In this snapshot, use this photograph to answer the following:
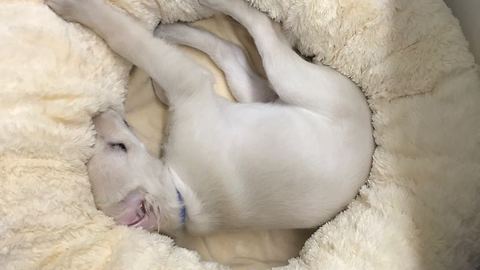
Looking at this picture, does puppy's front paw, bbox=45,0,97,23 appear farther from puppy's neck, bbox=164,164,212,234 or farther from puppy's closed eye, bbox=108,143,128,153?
puppy's neck, bbox=164,164,212,234

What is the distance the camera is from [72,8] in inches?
72.1

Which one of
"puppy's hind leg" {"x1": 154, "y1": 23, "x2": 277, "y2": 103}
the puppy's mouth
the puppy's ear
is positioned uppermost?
"puppy's hind leg" {"x1": 154, "y1": 23, "x2": 277, "y2": 103}

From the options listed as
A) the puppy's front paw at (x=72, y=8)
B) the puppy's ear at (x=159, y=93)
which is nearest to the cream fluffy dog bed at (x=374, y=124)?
the puppy's front paw at (x=72, y=8)

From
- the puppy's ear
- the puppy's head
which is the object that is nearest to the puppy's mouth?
the puppy's head

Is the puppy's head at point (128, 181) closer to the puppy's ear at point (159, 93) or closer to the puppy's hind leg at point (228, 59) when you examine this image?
the puppy's ear at point (159, 93)

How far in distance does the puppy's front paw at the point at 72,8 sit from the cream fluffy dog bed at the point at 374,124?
0.08ft

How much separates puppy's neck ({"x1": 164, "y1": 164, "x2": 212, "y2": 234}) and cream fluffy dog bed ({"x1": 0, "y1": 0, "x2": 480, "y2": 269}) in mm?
88

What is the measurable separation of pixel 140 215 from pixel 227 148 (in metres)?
0.30

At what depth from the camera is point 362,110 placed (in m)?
1.92

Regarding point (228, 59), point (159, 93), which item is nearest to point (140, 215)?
point (159, 93)

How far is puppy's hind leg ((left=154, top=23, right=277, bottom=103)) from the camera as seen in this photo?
6.70ft

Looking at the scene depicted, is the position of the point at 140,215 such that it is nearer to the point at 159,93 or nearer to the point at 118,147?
the point at 118,147

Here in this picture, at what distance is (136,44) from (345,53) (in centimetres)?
61

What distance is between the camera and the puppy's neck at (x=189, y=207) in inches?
73.8
